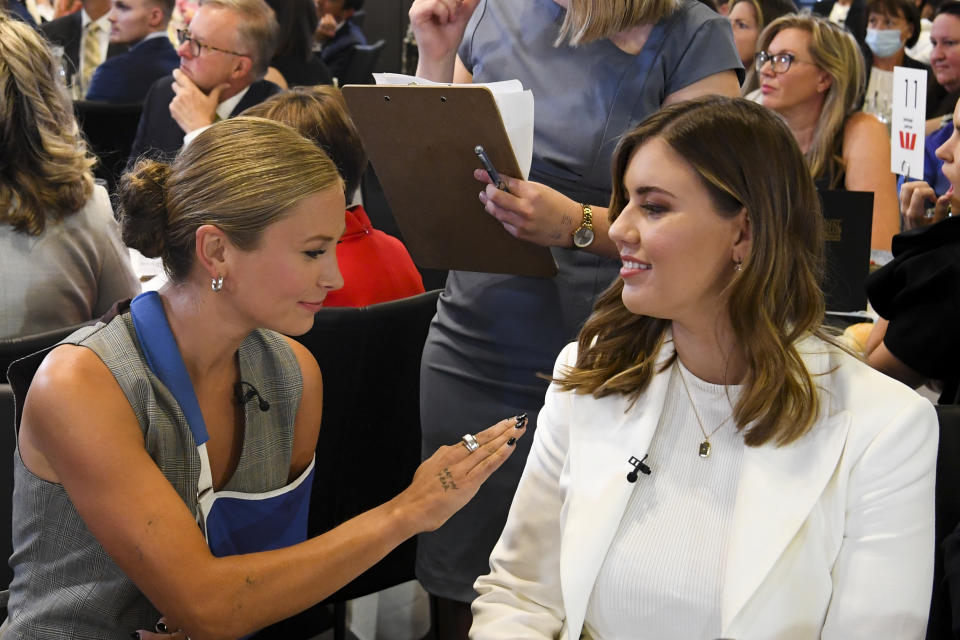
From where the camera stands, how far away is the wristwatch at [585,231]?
1.93 m

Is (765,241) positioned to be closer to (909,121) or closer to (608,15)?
(608,15)

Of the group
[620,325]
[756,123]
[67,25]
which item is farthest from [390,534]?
[67,25]

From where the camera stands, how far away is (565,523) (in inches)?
62.5

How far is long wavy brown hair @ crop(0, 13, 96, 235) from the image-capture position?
229cm

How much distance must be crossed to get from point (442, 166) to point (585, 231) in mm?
287

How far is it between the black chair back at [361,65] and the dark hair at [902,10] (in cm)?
293

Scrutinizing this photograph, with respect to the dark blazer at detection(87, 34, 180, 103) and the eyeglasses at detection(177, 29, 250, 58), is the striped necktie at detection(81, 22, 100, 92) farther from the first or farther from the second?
the eyeglasses at detection(177, 29, 250, 58)

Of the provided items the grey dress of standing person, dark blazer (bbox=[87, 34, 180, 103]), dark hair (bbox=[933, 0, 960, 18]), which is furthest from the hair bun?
dark hair (bbox=[933, 0, 960, 18])

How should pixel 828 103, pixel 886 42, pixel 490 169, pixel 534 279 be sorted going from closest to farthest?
1. pixel 490 169
2. pixel 534 279
3. pixel 828 103
4. pixel 886 42

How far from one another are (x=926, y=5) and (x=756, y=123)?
725 cm

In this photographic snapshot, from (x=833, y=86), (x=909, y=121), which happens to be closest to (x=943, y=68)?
(x=833, y=86)

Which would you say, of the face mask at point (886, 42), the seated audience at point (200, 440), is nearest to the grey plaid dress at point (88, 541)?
the seated audience at point (200, 440)

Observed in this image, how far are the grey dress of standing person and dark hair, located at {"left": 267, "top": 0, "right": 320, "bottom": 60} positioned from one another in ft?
9.18

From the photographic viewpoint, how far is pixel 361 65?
6273mm
